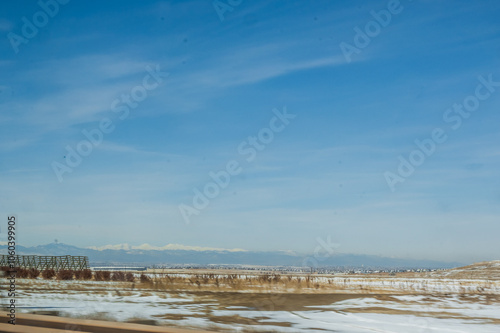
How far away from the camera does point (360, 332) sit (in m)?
13.2

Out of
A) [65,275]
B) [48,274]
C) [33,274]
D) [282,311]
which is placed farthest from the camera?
[33,274]

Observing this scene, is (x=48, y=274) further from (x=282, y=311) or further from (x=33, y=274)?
(x=282, y=311)

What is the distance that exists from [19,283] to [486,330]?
24308mm

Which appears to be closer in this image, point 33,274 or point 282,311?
point 282,311

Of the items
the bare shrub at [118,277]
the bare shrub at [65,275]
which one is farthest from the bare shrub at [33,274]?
the bare shrub at [118,277]

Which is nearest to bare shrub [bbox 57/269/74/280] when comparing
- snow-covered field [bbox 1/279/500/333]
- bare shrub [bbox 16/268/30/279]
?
bare shrub [bbox 16/268/30/279]

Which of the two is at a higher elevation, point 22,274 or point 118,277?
point 22,274

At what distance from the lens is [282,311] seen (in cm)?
1789

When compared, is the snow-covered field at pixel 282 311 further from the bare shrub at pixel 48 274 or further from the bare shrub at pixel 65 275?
the bare shrub at pixel 48 274

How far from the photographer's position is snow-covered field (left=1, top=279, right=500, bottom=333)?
1427 cm

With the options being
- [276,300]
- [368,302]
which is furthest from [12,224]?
[368,302]

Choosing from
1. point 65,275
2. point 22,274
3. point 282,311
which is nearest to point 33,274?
point 22,274

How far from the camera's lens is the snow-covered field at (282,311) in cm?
1427

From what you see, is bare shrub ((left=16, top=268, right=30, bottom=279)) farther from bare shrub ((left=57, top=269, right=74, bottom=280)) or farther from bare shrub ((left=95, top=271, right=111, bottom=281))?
bare shrub ((left=95, top=271, right=111, bottom=281))
